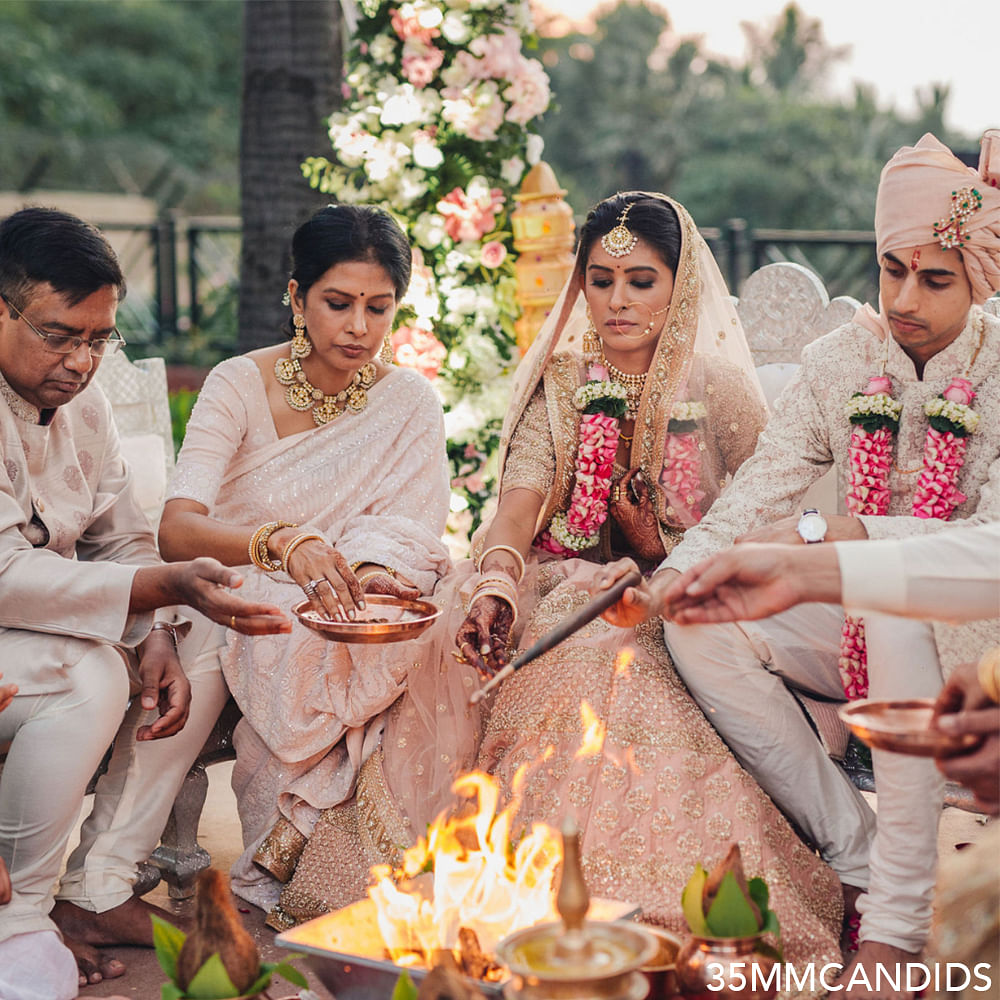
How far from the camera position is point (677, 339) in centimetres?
395

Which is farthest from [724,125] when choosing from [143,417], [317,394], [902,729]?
[902,729]

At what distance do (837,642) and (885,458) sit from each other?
52 centimetres

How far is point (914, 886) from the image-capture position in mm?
2928

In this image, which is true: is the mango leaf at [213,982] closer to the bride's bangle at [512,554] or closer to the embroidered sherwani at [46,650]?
the embroidered sherwani at [46,650]

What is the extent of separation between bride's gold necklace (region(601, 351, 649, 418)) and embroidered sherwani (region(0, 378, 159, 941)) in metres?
1.56

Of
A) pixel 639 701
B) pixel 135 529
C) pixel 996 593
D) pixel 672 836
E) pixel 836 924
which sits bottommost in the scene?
pixel 836 924

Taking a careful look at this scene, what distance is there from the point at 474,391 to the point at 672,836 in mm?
3271

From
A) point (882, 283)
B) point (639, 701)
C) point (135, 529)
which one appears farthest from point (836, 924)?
point (135, 529)

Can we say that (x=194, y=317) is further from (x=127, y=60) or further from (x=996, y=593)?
(x=127, y=60)

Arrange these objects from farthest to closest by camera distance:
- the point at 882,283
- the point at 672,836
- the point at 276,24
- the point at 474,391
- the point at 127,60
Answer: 1. the point at 127,60
2. the point at 276,24
3. the point at 474,391
4. the point at 882,283
5. the point at 672,836

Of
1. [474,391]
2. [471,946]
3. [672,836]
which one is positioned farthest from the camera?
[474,391]

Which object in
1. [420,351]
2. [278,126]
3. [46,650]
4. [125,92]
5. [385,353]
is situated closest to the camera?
[46,650]

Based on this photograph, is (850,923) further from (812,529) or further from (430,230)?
(430,230)

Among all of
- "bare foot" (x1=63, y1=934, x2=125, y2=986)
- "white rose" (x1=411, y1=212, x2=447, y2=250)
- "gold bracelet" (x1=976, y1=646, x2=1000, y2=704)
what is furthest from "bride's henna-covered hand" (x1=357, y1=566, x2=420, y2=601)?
"white rose" (x1=411, y1=212, x2=447, y2=250)
